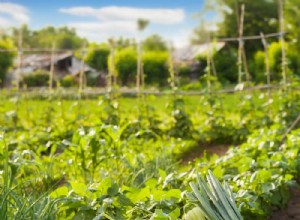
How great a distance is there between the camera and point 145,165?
3.47 metres

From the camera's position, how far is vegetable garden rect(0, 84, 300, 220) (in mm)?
2293

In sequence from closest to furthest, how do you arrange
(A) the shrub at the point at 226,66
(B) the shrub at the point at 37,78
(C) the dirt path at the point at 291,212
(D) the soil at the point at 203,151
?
1. (C) the dirt path at the point at 291,212
2. (D) the soil at the point at 203,151
3. (A) the shrub at the point at 226,66
4. (B) the shrub at the point at 37,78

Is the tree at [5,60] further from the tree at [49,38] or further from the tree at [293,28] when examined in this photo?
the tree at [49,38]

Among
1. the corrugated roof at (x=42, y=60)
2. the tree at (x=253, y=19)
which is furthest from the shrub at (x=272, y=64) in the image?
the corrugated roof at (x=42, y=60)

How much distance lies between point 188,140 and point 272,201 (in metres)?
2.93

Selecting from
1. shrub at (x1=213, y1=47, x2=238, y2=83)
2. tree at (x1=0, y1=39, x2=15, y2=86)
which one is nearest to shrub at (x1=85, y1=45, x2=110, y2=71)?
tree at (x1=0, y1=39, x2=15, y2=86)

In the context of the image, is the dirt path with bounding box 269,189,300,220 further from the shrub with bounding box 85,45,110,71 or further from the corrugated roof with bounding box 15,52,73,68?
the corrugated roof with bounding box 15,52,73,68

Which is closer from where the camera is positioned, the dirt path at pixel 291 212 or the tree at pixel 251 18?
the dirt path at pixel 291 212

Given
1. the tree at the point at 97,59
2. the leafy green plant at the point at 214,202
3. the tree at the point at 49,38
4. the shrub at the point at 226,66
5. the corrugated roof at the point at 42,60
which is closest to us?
the leafy green plant at the point at 214,202

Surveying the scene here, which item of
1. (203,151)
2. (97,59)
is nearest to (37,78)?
(97,59)

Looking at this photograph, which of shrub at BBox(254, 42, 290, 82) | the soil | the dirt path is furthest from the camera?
shrub at BBox(254, 42, 290, 82)

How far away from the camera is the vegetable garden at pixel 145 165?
2293 mm

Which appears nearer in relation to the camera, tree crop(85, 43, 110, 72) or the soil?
the soil

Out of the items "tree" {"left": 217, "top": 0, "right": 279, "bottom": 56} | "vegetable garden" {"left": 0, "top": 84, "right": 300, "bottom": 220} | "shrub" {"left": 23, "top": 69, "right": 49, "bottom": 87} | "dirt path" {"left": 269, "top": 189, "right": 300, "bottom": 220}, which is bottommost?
"dirt path" {"left": 269, "top": 189, "right": 300, "bottom": 220}
